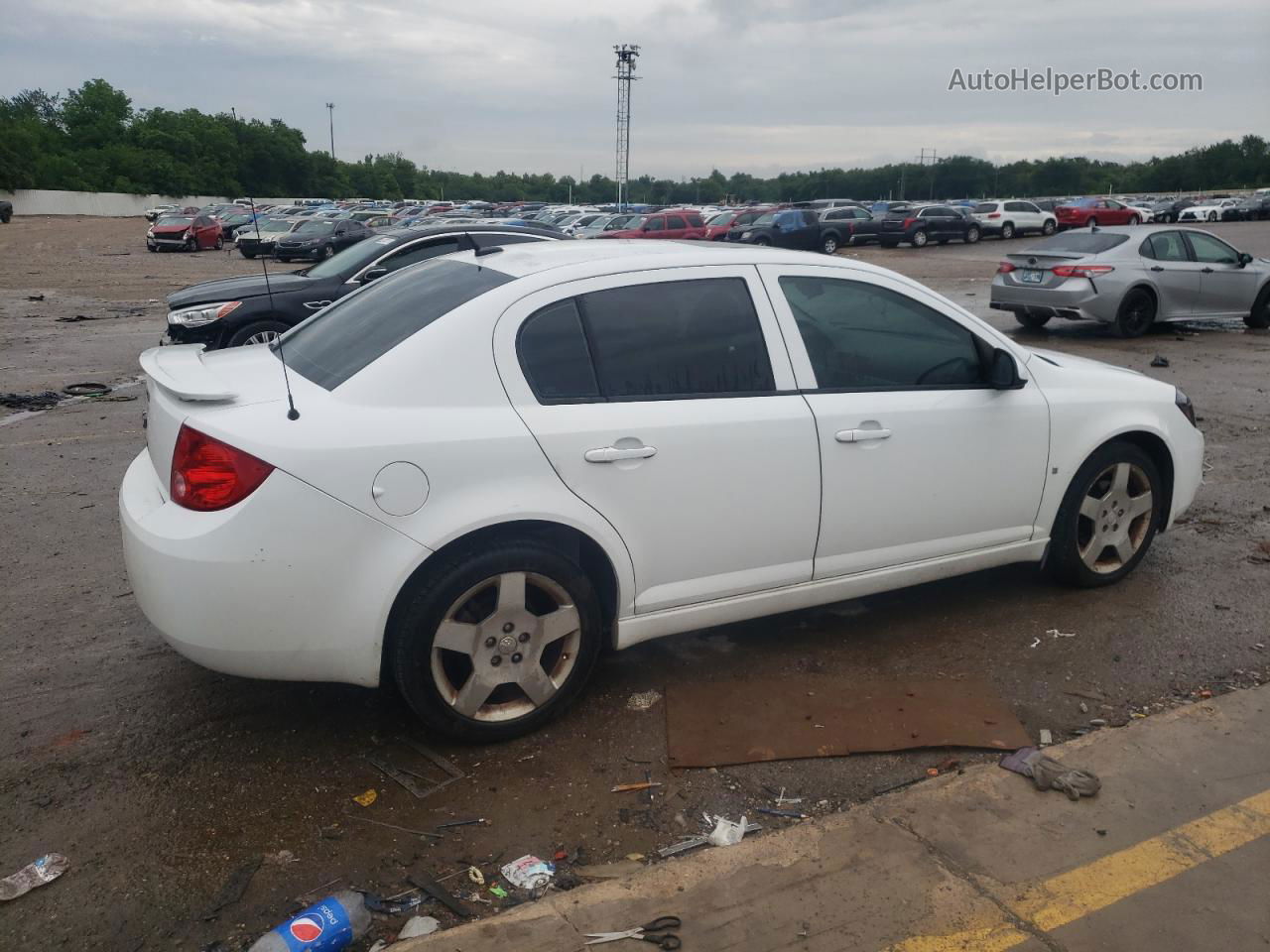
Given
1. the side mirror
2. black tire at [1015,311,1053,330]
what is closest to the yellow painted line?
the side mirror

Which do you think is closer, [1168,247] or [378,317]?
[378,317]

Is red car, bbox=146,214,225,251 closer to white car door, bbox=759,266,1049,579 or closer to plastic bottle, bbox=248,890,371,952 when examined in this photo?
white car door, bbox=759,266,1049,579

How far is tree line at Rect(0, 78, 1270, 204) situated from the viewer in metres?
86.4

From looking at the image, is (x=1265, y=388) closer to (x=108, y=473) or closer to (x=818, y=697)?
(x=818, y=697)

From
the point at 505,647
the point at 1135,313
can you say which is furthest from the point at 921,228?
the point at 505,647

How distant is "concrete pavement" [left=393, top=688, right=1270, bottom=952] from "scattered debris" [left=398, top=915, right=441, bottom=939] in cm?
7

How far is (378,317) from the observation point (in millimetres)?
4027

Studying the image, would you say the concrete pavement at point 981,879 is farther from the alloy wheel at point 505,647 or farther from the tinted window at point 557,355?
the tinted window at point 557,355

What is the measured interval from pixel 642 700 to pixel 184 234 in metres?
40.0

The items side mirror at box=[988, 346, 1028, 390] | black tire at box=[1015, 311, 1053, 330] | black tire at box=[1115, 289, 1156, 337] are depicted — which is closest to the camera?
side mirror at box=[988, 346, 1028, 390]

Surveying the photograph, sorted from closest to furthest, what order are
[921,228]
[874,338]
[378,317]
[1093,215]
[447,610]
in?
1. [447,610]
2. [378,317]
3. [874,338]
4. [921,228]
5. [1093,215]

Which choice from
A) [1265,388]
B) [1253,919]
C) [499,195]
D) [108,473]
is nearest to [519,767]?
[1253,919]

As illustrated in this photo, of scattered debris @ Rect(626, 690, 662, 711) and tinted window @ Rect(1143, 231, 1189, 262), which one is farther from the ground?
tinted window @ Rect(1143, 231, 1189, 262)

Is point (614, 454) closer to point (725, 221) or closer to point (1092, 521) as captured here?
point (1092, 521)
